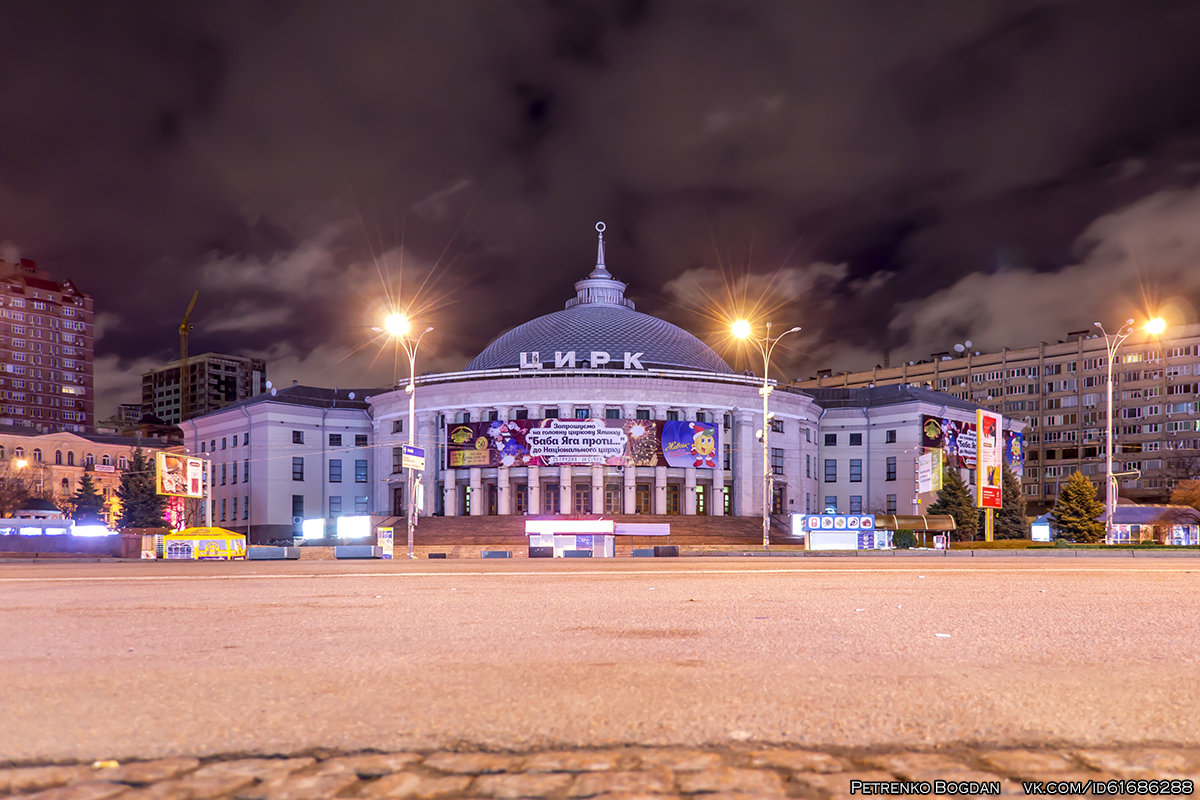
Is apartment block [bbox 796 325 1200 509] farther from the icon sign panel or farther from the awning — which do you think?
the icon sign panel

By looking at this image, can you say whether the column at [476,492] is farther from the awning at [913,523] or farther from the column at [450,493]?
the awning at [913,523]

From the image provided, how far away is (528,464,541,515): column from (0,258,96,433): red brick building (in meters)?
124

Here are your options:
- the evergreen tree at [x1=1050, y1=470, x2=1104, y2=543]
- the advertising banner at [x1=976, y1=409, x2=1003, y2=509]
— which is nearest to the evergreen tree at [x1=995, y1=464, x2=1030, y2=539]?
the evergreen tree at [x1=1050, y1=470, x2=1104, y2=543]

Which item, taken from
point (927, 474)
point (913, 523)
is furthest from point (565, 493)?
point (927, 474)

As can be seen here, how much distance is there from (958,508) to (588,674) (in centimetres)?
6578

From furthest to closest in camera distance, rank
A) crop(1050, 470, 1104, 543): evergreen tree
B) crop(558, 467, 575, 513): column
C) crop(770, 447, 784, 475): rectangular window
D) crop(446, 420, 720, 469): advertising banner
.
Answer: crop(770, 447, 784, 475): rectangular window → crop(558, 467, 575, 513): column → crop(446, 420, 720, 469): advertising banner → crop(1050, 470, 1104, 543): evergreen tree

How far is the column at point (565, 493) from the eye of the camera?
72.4m

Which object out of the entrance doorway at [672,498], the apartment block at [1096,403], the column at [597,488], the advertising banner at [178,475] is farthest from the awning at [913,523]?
the apartment block at [1096,403]

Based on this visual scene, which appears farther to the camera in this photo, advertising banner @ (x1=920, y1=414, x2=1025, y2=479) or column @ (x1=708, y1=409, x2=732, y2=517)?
advertising banner @ (x1=920, y1=414, x2=1025, y2=479)

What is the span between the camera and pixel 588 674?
5.16 m

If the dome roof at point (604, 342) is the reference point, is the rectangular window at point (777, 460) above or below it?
below

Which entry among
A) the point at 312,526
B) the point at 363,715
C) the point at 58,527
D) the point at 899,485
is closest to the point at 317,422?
the point at 312,526

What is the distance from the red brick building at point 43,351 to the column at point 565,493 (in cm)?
12562

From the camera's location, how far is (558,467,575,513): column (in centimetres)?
7238
